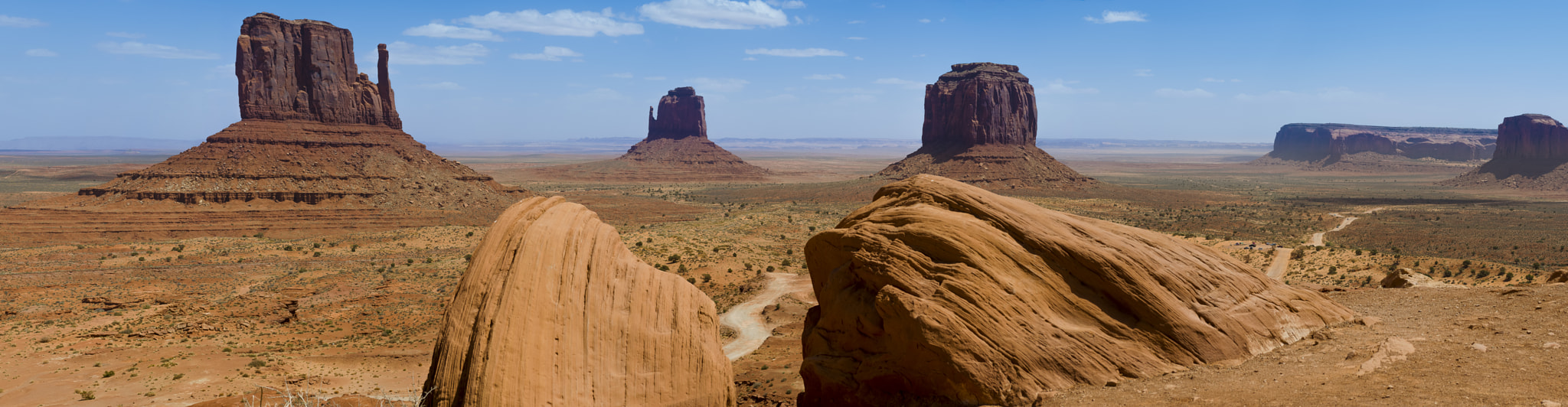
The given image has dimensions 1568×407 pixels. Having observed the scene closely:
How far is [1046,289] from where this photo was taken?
45.7 ft

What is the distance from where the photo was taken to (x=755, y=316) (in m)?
29.8

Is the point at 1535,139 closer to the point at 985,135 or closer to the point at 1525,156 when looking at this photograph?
the point at 1525,156

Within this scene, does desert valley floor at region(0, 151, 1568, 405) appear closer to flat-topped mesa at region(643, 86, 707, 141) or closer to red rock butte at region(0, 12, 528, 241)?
red rock butte at region(0, 12, 528, 241)

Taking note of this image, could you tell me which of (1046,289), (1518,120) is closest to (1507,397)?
(1046,289)

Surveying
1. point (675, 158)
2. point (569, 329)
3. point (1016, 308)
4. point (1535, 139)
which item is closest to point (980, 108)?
point (675, 158)

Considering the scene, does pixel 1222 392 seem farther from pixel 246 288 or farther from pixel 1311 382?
pixel 246 288

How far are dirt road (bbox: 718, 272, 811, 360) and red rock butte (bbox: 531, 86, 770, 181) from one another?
111 metres

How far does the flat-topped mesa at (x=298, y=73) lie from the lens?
72.1 m

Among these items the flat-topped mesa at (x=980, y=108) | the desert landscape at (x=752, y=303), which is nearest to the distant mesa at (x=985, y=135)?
the flat-topped mesa at (x=980, y=108)

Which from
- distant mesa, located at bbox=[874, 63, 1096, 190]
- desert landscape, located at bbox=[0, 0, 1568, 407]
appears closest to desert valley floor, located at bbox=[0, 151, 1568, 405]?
desert landscape, located at bbox=[0, 0, 1568, 407]

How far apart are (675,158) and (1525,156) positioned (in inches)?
6216

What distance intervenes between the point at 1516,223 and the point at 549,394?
3026 inches

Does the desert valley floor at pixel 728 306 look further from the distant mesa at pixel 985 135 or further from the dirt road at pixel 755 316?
the distant mesa at pixel 985 135

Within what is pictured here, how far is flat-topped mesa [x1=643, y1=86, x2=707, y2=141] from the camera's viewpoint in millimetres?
185875
